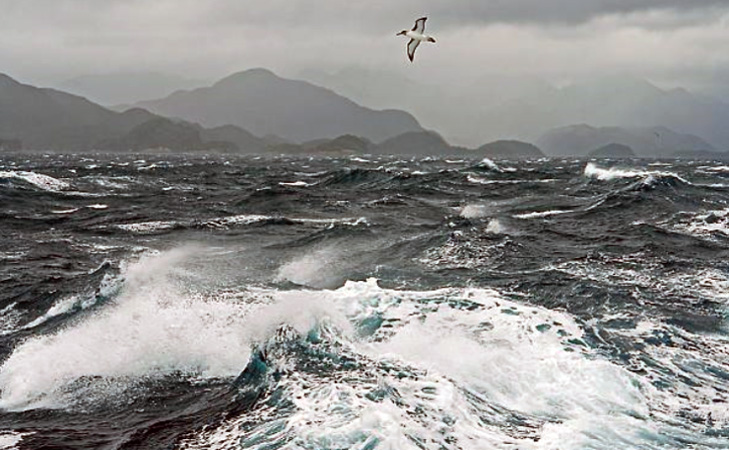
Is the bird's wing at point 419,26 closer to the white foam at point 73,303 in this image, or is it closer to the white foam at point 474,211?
the white foam at point 73,303

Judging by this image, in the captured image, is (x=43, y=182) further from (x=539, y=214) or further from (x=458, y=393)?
(x=458, y=393)

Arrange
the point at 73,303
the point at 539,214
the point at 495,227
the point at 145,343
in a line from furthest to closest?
the point at 539,214
the point at 495,227
the point at 73,303
the point at 145,343

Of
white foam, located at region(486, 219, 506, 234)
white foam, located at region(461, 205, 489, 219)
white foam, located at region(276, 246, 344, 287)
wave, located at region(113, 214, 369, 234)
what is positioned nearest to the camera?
white foam, located at region(276, 246, 344, 287)

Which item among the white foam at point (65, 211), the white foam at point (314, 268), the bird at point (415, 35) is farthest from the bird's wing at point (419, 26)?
the white foam at point (65, 211)

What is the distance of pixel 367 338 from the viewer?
11.7 metres

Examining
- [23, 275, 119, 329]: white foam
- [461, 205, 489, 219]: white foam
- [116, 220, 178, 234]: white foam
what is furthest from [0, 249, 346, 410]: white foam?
[461, 205, 489, 219]: white foam

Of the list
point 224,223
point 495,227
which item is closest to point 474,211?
point 495,227

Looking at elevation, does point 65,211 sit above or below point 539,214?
below

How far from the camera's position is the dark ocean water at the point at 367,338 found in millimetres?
→ 8609

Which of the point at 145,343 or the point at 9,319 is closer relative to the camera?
the point at 145,343

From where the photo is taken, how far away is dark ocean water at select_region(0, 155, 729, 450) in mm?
8609

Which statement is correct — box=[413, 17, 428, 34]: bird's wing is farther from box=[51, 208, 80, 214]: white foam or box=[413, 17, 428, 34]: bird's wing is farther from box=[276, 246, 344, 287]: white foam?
box=[51, 208, 80, 214]: white foam

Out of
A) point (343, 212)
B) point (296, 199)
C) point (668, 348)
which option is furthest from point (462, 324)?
point (296, 199)

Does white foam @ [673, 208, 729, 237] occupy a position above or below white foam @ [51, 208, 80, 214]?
above
